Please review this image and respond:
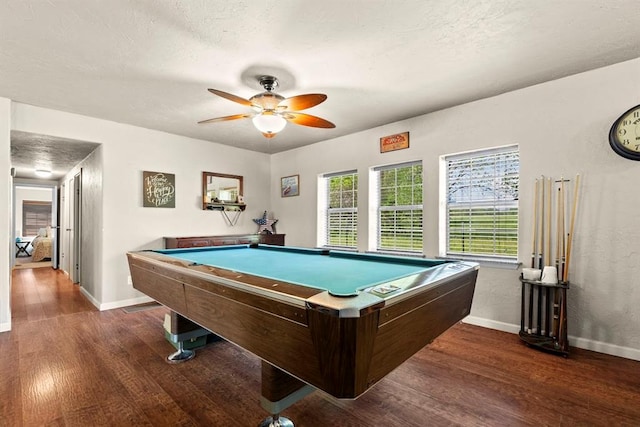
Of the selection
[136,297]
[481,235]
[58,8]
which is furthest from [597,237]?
[136,297]

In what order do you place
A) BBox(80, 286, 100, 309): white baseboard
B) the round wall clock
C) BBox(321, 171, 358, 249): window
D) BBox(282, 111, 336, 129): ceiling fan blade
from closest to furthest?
1. the round wall clock
2. BBox(282, 111, 336, 129): ceiling fan blade
3. BBox(80, 286, 100, 309): white baseboard
4. BBox(321, 171, 358, 249): window

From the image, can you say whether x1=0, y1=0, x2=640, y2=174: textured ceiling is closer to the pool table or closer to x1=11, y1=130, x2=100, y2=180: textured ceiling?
x1=11, y1=130, x2=100, y2=180: textured ceiling

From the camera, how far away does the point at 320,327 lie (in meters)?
0.99

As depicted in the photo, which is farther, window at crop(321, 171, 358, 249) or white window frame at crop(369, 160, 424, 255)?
window at crop(321, 171, 358, 249)

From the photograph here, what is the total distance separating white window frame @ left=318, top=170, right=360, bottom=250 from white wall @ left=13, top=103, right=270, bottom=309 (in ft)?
5.55

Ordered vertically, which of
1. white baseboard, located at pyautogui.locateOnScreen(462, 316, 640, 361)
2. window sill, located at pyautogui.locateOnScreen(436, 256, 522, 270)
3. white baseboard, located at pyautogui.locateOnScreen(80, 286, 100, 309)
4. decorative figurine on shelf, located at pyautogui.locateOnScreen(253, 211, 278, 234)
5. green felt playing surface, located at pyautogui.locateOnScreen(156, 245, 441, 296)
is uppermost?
decorative figurine on shelf, located at pyautogui.locateOnScreen(253, 211, 278, 234)

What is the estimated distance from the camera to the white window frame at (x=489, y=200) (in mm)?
3021

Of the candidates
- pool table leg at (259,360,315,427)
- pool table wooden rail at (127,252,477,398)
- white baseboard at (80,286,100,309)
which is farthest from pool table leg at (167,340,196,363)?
white baseboard at (80,286,100,309)

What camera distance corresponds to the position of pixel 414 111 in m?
3.43

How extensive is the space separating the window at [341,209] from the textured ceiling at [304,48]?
4.94 ft

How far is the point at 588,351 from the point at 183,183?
4.92 metres

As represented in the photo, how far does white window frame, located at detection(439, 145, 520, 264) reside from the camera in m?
3.02

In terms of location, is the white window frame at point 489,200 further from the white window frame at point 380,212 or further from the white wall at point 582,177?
the white window frame at point 380,212

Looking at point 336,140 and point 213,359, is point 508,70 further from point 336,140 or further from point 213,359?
point 213,359
